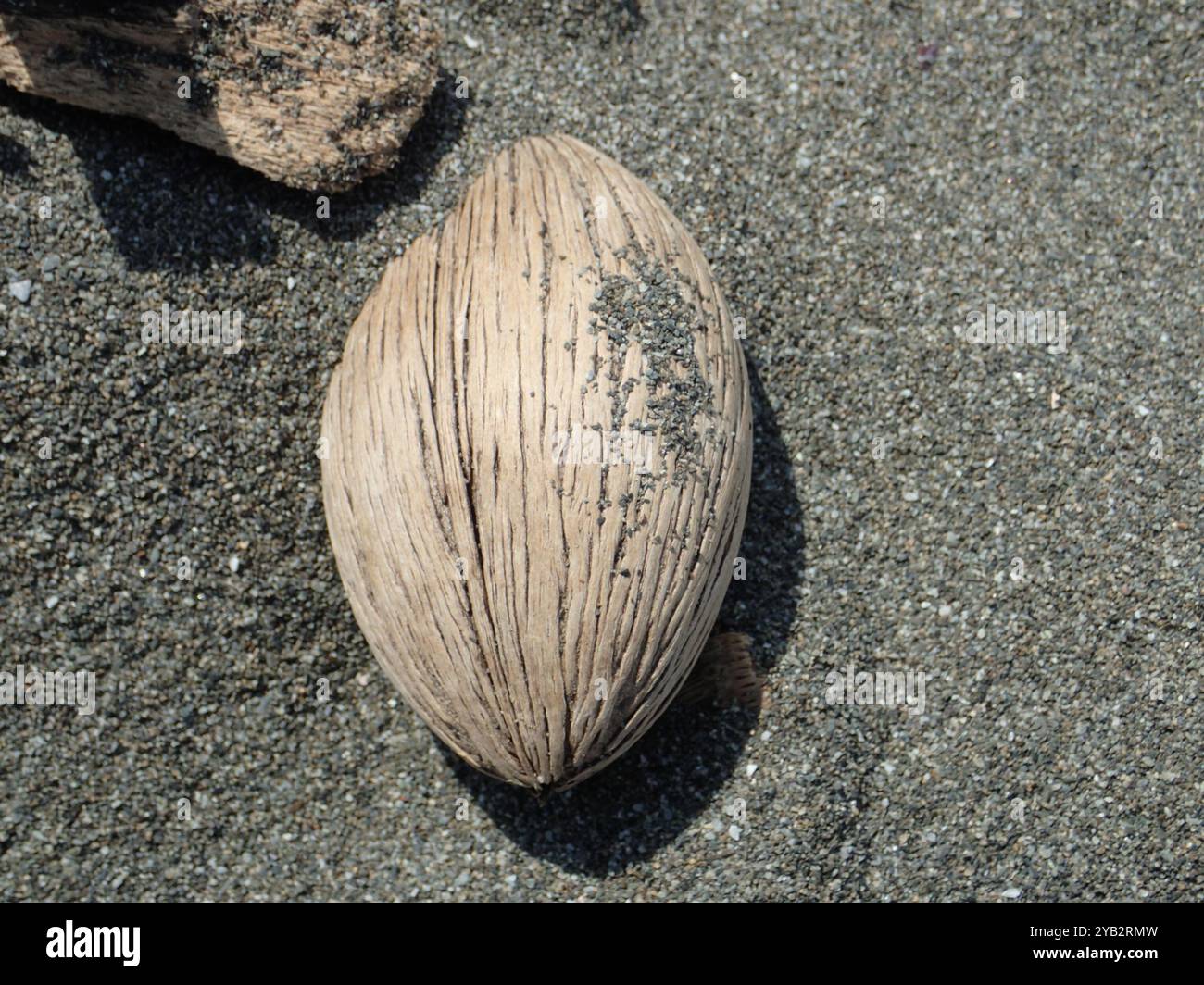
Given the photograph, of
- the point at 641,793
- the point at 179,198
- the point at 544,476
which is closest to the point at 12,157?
the point at 179,198

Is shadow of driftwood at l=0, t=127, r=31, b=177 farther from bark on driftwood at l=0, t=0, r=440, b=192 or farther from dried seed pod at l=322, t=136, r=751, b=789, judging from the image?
dried seed pod at l=322, t=136, r=751, b=789

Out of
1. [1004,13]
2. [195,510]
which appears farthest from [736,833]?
[1004,13]

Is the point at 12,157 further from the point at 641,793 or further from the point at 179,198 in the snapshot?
the point at 641,793

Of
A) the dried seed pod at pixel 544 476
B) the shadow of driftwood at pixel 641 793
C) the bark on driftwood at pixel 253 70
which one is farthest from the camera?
the shadow of driftwood at pixel 641 793

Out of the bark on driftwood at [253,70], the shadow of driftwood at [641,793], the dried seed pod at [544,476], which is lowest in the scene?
the shadow of driftwood at [641,793]

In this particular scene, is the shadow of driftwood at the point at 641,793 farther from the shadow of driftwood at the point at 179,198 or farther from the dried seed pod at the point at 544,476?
the shadow of driftwood at the point at 179,198

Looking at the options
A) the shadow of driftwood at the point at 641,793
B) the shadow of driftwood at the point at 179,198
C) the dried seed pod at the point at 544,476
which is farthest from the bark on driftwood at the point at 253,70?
the shadow of driftwood at the point at 641,793
